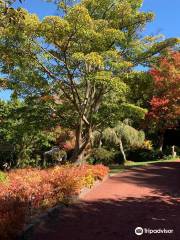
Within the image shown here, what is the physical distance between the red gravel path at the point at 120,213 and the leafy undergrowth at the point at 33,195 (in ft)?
1.50

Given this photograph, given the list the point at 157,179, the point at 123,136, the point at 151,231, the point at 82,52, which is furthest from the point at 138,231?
the point at 123,136

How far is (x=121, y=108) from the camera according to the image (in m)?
23.1

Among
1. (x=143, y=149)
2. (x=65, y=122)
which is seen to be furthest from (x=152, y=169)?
(x=143, y=149)

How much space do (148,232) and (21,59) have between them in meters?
12.9

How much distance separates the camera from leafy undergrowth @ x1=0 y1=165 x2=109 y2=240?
30.9ft

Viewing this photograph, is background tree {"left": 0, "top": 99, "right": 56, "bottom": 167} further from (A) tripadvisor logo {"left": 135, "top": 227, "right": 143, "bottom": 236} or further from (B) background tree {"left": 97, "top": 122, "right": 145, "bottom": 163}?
(A) tripadvisor logo {"left": 135, "top": 227, "right": 143, "bottom": 236}

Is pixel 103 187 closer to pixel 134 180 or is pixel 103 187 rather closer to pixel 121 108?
pixel 134 180

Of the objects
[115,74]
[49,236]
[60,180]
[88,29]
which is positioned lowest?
[49,236]

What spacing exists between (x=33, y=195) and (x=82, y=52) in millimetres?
10198

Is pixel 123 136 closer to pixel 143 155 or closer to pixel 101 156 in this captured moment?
pixel 143 155

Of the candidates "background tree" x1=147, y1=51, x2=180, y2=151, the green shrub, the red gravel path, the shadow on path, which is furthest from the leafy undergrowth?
"background tree" x1=147, y1=51, x2=180, y2=151

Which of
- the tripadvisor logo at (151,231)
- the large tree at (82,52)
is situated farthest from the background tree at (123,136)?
the tripadvisor logo at (151,231)

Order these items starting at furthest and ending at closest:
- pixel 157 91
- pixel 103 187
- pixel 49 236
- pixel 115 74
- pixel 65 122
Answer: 1. pixel 157 91
2. pixel 65 122
3. pixel 115 74
4. pixel 103 187
5. pixel 49 236

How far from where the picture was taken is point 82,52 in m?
20.7
